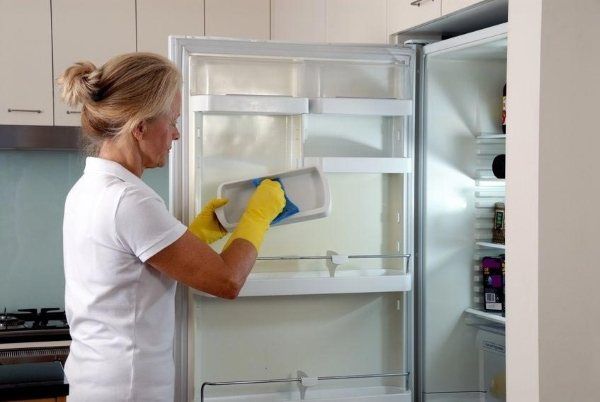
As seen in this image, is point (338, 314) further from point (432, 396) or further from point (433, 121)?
point (433, 121)

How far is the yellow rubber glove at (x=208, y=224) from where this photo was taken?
204cm

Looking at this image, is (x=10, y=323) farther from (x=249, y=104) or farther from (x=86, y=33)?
(x=249, y=104)

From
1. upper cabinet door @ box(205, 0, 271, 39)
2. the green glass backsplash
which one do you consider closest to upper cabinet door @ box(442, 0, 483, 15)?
upper cabinet door @ box(205, 0, 271, 39)

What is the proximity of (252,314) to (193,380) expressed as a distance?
229 mm

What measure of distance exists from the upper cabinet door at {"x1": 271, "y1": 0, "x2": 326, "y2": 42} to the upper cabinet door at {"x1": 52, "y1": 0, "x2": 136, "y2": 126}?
56 centimetres

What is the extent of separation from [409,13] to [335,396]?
102 centimetres

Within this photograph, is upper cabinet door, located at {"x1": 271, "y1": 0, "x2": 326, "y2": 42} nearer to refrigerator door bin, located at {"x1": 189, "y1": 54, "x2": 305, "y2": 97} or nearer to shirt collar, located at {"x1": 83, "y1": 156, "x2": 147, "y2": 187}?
refrigerator door bin, located at {"x1": 189, "y1": 54, "x2": 305, "y2": 97}

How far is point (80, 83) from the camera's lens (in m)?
1.68

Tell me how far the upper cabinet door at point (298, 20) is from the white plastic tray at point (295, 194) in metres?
0.91

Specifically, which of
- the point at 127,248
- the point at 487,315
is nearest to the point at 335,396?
the point at 487,315

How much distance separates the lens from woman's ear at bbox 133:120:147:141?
169 cm

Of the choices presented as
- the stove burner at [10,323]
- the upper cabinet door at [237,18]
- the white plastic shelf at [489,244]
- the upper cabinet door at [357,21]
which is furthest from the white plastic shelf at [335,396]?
the upper cabinet door at [237,18]

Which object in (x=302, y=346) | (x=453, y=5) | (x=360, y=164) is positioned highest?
(x=453, y=5)

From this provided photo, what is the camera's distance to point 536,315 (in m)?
1.65
